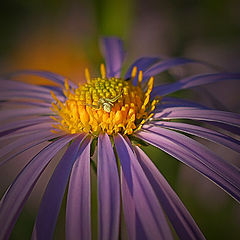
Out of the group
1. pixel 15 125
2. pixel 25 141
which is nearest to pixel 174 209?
pixel 25 141

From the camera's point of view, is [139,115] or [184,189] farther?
[184,189]

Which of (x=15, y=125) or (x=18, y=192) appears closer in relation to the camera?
(x=18, y=192)

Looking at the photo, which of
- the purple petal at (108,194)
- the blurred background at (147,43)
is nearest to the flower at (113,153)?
the purple petal at (108,194)

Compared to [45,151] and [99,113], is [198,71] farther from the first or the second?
[45,151]

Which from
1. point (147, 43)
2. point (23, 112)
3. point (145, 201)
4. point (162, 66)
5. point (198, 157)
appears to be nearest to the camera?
point (145, 201)

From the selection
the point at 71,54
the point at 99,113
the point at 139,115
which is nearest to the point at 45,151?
the point at 99,113

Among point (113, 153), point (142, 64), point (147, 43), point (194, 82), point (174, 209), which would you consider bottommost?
point (174, 209)

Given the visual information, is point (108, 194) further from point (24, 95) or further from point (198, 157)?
point (24, 95)
